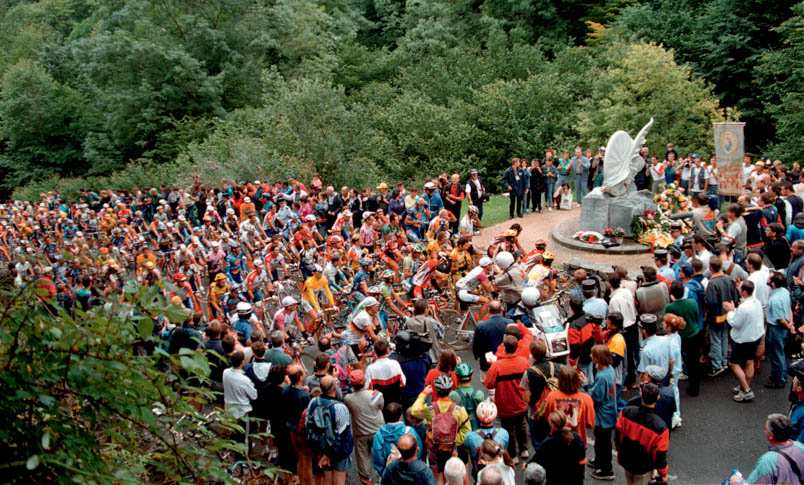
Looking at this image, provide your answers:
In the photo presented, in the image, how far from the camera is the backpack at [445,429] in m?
6.52

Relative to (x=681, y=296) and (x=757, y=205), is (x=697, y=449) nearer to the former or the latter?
(x=681, y=296)

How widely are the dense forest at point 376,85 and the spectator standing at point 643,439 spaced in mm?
18268

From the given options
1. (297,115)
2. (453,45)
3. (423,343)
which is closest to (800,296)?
(423,343)

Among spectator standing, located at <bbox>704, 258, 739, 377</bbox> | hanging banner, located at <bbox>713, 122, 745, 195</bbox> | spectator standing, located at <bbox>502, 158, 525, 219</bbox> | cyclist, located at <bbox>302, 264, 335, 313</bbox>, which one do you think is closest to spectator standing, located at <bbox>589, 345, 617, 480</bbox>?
spectator standing, located at <bbox>704, 258, 739, 377</bbox>

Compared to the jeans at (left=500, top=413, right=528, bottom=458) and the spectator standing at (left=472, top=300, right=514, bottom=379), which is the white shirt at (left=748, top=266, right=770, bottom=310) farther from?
the jeans at (left=500, top=413, right=528, bottom=458)

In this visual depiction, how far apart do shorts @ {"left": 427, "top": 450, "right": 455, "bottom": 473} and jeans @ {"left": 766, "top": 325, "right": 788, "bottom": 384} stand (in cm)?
544

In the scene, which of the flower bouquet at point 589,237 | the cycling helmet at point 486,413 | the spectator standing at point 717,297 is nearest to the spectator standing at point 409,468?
the cycling helmet at point 486,413

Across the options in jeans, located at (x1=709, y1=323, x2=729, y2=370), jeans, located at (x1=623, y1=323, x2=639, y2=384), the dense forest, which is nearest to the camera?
jeans, located at (x1=623, y1=323, x2=639, y2=384)

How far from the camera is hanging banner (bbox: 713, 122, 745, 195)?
16312 millimetres

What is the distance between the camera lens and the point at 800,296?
9.75 m

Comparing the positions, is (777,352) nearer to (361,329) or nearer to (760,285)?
(760,285)

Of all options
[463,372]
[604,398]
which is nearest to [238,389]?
[463,372]

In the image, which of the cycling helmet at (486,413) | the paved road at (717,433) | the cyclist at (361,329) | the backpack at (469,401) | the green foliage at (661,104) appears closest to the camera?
the cycling helmet at (486,413)

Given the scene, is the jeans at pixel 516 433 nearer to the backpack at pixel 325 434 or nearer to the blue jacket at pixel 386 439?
the blue jacket at pixel 386 439
